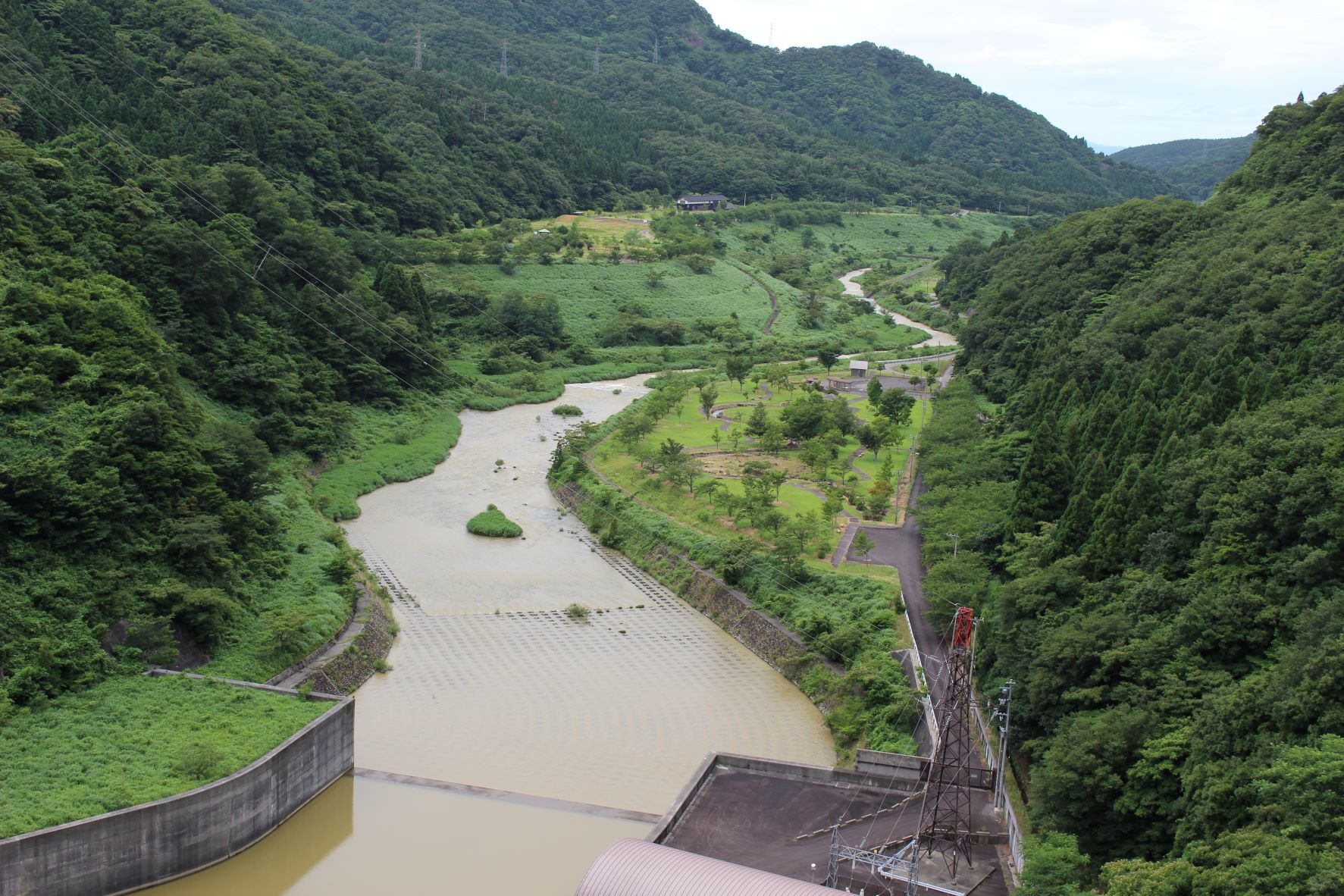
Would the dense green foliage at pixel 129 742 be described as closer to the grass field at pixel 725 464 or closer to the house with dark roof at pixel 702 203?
the grass field at pixel 725 464

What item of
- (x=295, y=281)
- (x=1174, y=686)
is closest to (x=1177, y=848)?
(x=1174, y=686)

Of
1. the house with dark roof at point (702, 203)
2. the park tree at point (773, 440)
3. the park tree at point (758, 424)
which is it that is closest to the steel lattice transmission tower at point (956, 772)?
the park tree at point (773, 440)

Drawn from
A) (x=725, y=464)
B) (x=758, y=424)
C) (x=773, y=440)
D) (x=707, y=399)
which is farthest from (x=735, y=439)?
(x=707, y=399)

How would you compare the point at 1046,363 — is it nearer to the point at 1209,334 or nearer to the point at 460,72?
the point at 1209,334

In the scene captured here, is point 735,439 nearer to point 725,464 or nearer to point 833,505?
point 725,464

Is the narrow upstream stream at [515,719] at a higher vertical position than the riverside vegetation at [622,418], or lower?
lower

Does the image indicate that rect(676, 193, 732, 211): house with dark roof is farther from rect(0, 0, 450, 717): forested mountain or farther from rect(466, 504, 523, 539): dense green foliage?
rect(466, 504, 523, 539): dense green foliage
